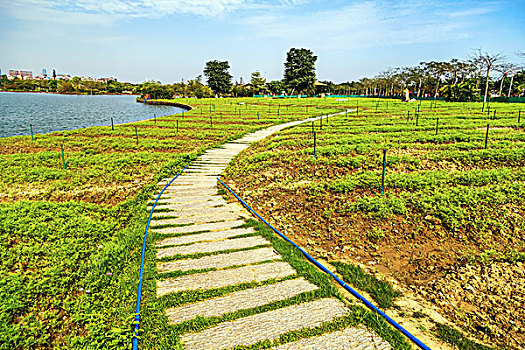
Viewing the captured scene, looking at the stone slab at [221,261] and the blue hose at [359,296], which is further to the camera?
the stone slab at [221,261]

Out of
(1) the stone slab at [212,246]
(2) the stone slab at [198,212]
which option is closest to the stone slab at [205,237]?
(1) the stone slab at [212,246]

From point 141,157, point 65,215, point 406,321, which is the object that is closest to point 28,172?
point 141,157

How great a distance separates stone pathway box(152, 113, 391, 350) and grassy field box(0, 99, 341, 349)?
46 centimetres

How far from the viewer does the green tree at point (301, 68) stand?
8388 cm

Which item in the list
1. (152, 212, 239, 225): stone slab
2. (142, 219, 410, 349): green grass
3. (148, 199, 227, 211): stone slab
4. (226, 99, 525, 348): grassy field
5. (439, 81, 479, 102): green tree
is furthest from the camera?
(439, 81, 479, 102): green tree

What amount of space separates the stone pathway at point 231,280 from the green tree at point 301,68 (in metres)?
81.4

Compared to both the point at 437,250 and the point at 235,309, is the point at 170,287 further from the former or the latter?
the point at 437,250

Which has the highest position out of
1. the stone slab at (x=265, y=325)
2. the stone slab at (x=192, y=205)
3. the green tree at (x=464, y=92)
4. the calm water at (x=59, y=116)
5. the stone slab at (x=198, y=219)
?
the green tree at (x=464, y=92)

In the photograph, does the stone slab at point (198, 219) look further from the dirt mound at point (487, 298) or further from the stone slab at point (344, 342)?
the dirt mound at point (487, 298)

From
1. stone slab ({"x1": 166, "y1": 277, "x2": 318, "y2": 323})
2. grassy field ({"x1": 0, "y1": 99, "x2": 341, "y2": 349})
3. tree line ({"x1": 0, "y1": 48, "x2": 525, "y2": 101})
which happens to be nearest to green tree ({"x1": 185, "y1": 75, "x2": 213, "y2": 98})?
tree line ({"x1": 0, "y1": 48, "x2": 525, "y2": 101})

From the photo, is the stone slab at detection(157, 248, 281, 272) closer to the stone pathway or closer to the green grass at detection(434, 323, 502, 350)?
the stone pathway

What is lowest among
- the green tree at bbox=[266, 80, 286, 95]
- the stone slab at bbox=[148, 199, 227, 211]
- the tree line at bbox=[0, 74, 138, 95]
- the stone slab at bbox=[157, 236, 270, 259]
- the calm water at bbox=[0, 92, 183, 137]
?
the stone slab at bbox=[157, 236, 270, 259]

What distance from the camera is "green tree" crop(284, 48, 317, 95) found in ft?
275

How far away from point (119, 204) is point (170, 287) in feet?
14.4
